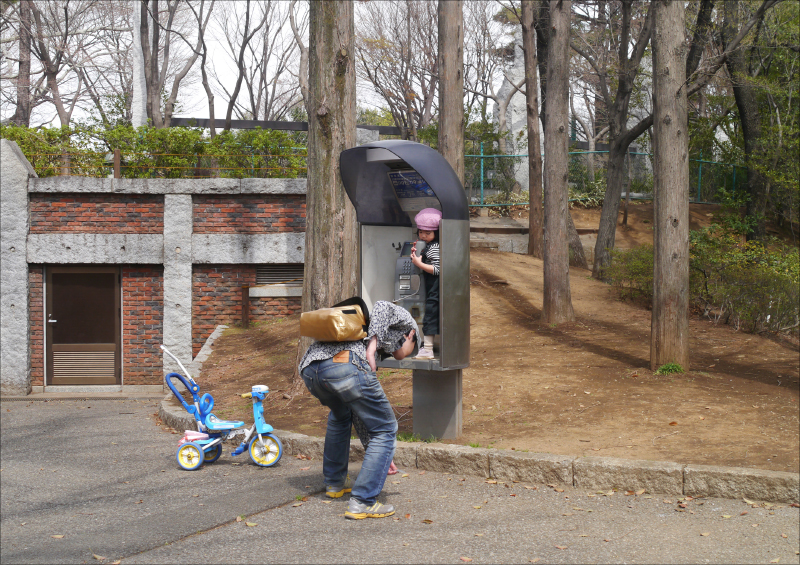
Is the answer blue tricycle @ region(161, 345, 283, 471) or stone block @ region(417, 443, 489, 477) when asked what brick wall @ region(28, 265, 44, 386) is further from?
stone block @ region(417, 443, 489, 477)

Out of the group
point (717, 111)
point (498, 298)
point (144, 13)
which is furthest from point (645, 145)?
point (144, 13)

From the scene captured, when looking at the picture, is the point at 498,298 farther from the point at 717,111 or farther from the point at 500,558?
the point at 717,111

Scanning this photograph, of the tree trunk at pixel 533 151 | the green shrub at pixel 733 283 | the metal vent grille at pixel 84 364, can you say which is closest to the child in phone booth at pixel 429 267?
the green shrub at pixel 733 283

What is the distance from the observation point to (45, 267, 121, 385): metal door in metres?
15.5

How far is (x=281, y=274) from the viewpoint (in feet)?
51.2

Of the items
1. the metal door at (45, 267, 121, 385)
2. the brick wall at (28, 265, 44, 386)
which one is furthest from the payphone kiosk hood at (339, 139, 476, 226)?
the brick wall at (28, 265, 44, 386)

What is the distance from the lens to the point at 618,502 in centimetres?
548

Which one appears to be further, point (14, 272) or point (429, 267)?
point (14, 272)

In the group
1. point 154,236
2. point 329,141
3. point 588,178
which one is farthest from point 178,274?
point 588,178

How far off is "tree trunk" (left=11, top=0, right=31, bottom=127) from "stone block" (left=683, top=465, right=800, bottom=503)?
25.6m

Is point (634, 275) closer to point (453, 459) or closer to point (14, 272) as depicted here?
point (453, 459)

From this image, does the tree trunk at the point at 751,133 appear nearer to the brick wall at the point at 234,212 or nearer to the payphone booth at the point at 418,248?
the brick wall at the point at 234,212

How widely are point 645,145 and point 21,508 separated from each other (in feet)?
85.1

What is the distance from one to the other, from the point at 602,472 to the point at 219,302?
36.0ft
